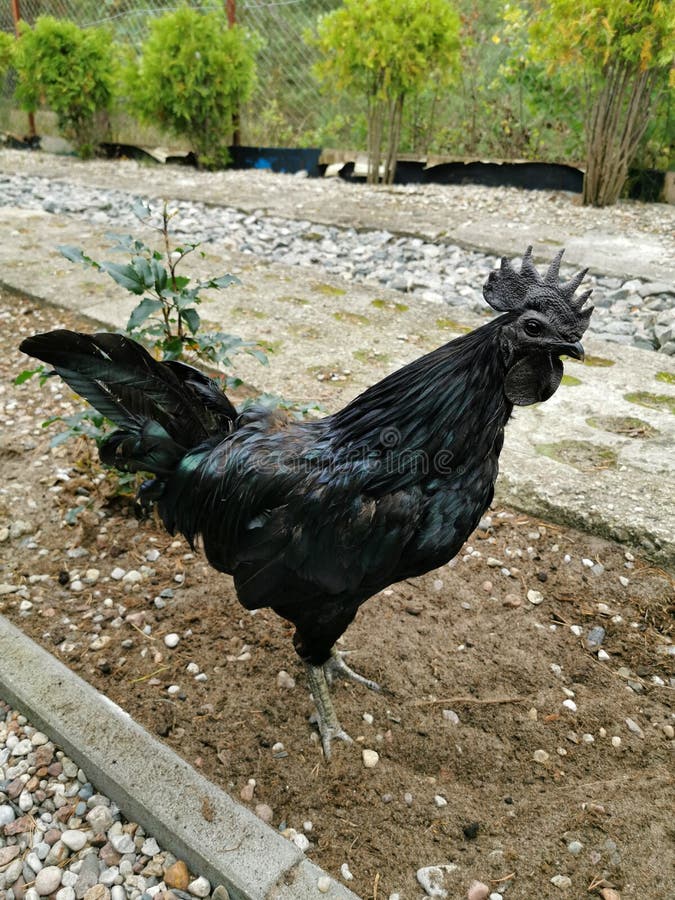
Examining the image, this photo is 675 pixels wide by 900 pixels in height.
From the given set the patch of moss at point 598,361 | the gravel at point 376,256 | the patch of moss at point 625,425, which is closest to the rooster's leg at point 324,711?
the patch of moss at point 625,425

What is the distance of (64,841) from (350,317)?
4.24 meters

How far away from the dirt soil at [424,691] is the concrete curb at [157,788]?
0.20 meters

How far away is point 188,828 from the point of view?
1.92m

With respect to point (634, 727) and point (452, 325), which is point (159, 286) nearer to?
point (634, 727)

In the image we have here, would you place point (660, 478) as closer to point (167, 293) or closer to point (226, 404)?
point (226, 404)

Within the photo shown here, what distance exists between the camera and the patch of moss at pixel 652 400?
13.7ft

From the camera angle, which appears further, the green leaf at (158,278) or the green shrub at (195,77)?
the green shrub at (195,77)

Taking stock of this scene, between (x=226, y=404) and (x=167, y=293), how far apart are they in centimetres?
90

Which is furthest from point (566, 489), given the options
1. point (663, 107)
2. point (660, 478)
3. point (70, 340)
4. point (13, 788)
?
point (663, 107)

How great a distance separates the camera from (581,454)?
12.2 ft

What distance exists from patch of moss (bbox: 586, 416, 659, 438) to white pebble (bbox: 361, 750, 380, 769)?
2497 mm

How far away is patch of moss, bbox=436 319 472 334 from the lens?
17.2 ft

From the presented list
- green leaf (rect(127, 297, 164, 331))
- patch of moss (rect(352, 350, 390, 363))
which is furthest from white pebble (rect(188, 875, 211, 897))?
patch of moss (rect(352, 350, 390, 363))

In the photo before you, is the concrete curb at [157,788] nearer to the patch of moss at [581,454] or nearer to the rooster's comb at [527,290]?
the rooster's comb at [527,290]
